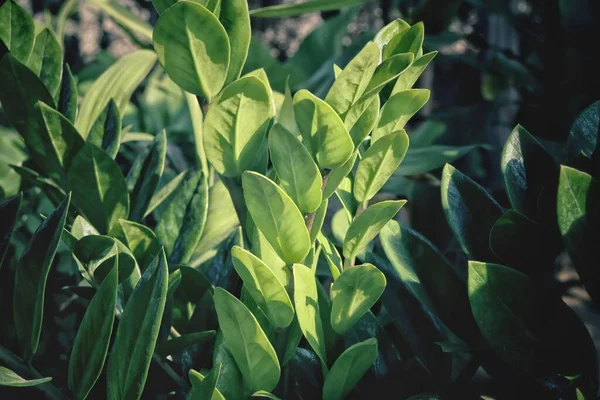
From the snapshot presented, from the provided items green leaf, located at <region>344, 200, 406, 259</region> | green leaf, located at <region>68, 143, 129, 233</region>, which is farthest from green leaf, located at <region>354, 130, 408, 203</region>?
green leaf, located at <region>68, 143, 129, 233</region>

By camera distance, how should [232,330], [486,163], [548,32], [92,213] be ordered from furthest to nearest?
[486,163], [548,32], [92,213], [232,330]

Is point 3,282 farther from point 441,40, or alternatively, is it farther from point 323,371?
point 441,40

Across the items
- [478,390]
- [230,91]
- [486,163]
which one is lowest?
[486,163]

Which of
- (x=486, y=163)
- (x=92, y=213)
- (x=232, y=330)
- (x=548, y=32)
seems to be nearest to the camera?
(x=232, y=330)

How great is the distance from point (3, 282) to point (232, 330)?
139 mm

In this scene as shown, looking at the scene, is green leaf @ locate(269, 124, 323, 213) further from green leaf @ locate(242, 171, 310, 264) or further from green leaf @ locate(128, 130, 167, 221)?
green leaf @ locate(128, 130, 167, 221)

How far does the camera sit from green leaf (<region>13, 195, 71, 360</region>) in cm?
24

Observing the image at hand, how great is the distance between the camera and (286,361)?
0.25 meters

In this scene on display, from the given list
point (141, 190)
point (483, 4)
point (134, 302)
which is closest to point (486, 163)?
point (483, 4)

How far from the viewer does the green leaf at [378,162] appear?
0.24 meters

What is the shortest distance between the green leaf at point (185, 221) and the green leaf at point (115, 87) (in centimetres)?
11

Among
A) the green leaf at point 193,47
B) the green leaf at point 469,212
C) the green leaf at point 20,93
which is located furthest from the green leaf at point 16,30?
the green leaf at point 469,212

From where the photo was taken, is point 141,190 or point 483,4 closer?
point 141,190

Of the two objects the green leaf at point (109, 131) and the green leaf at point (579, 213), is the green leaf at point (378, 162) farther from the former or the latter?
the green leaf at point (109, 131)
